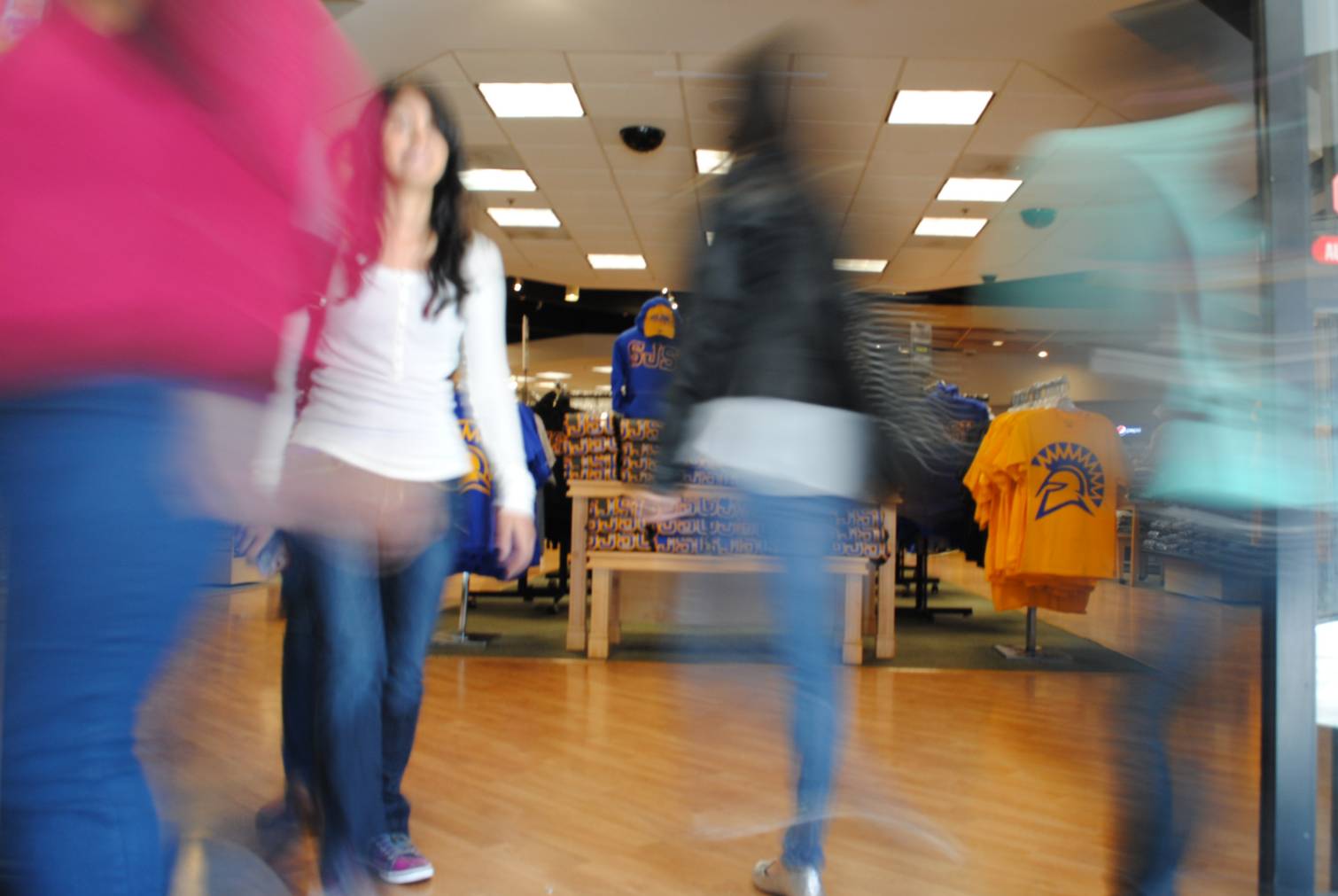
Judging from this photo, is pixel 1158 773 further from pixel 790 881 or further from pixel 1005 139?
pixel 1005 139

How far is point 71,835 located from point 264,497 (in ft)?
1.20

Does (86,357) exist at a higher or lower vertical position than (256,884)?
higher

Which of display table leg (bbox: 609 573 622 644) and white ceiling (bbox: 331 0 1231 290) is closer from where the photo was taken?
display table leg (bbox: 609 573 622 644)

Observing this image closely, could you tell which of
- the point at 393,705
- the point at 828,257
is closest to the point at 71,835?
the point at 393,705

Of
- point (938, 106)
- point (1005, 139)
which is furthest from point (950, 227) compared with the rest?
point (938, 106)

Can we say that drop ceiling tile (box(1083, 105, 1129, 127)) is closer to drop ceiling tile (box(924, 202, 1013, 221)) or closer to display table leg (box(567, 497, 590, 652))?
drop ceiling tile (box(924, 202, 1013, 221))

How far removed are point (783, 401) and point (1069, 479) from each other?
2838 mm

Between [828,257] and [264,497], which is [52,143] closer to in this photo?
[264,497]

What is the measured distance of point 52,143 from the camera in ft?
2.22

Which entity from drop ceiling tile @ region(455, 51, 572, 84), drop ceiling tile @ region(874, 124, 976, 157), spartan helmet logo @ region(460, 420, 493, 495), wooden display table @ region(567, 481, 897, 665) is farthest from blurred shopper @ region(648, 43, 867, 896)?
drop ceiling tile @ region(874, 124, 976, 157)

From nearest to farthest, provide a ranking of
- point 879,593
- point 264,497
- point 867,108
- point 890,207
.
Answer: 1. point 264,497
2. point 879,593
3. point 867,108
4. point 890,207

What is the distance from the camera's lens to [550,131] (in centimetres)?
725

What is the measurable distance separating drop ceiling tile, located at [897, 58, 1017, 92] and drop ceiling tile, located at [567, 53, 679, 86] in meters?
1.49

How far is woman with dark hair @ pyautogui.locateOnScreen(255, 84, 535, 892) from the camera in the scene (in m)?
1.39
